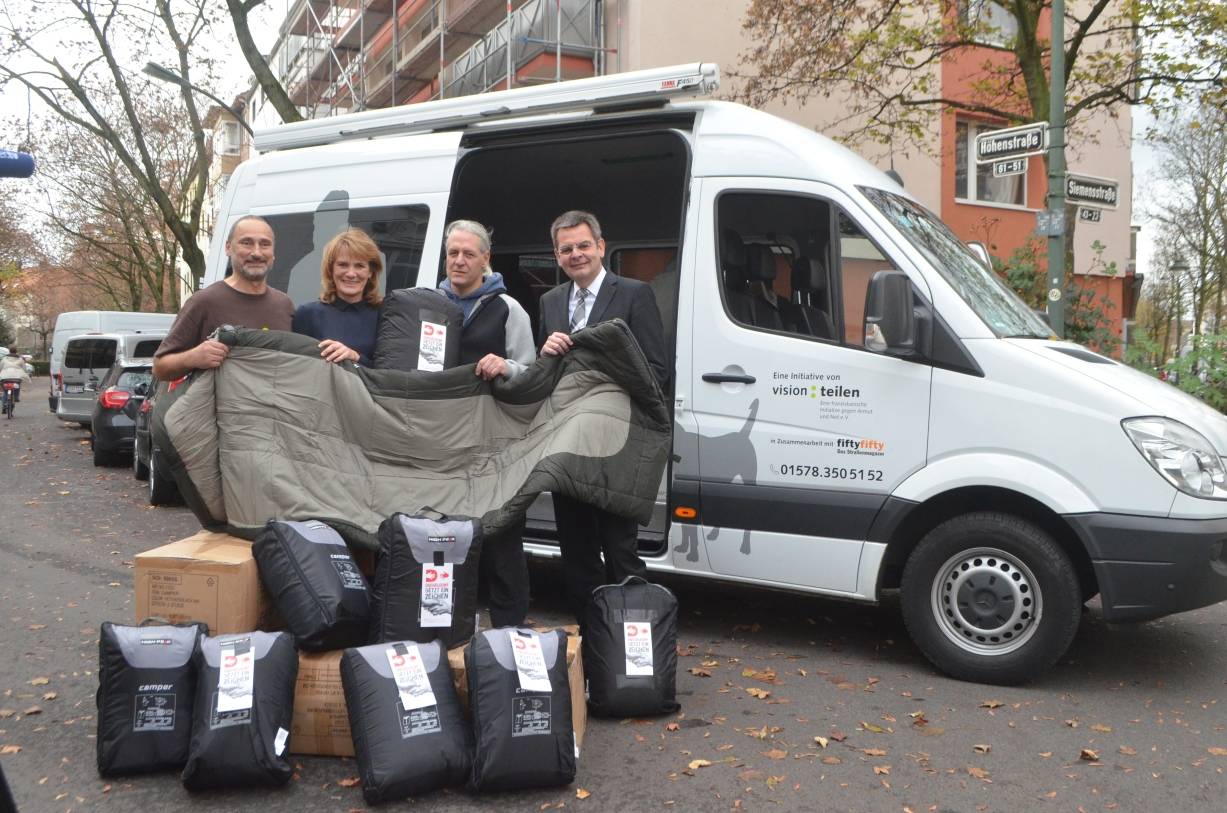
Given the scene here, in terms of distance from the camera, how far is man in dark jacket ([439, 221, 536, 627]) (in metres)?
4.91

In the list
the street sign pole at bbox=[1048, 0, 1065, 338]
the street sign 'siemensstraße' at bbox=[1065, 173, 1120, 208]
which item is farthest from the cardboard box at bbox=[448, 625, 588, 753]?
the street sign 'siemensstraße' at bbox=[1065, 173, 1120, 208]

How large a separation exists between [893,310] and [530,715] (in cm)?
249

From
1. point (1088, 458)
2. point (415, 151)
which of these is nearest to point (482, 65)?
point (415, 151)

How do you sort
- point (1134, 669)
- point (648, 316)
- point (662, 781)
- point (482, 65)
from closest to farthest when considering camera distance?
point (662, 781) < point (648, 316) < point (1134, 669) < point (482, 65)

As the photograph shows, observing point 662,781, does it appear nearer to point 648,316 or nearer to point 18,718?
point 648,316

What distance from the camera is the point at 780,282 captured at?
5652 mm

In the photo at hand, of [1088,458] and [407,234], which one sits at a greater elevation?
[407,234]

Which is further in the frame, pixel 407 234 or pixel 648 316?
pixel 407 234

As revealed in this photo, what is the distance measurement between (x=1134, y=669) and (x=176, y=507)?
30.0 ft

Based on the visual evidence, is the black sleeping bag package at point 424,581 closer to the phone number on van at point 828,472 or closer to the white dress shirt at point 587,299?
the white dress shirt at point 587,299

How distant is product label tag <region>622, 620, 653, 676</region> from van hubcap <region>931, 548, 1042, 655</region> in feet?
4.85

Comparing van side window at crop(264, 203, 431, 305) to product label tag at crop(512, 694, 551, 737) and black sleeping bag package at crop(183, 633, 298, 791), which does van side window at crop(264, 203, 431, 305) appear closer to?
black sleeping bag package at crop(183, 633, 298, 791)

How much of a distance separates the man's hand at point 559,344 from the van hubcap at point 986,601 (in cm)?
203

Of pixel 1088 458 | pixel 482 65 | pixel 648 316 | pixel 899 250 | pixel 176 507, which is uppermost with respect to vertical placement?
pixel 482 65
